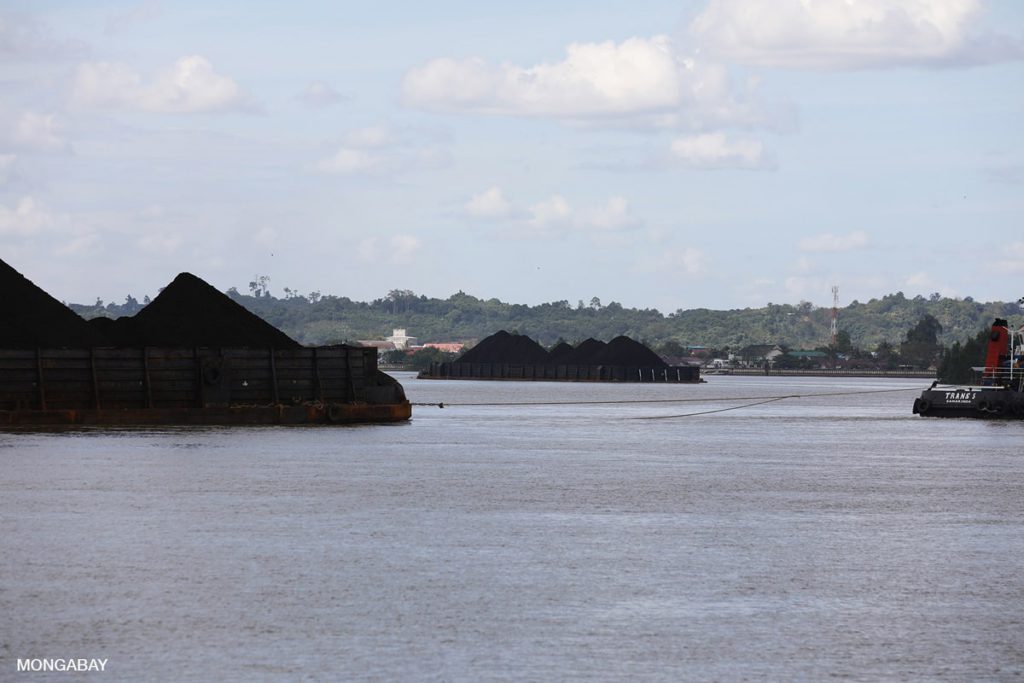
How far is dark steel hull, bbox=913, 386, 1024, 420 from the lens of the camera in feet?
294

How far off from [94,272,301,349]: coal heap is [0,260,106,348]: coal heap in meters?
3.27

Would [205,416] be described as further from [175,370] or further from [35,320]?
[35,320]

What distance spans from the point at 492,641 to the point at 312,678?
2.97 meters

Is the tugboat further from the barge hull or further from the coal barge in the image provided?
the barge hull

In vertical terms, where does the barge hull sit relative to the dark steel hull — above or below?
above

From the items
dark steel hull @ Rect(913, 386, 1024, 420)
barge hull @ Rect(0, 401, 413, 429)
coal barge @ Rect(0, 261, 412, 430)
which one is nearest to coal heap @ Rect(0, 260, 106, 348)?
coal barge @ Rect(0, 261, 412, 430)

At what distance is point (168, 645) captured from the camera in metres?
18.7

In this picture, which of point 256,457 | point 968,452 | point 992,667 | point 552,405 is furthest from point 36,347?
point 552,405

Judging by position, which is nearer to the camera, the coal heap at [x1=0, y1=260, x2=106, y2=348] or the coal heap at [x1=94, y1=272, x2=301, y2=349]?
the coal heap at [x1=0, y1=260, x2=106, y2=348]

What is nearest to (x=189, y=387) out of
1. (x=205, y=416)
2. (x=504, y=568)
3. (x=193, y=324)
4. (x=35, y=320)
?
(x=205, y=416)

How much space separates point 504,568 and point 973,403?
72626mm

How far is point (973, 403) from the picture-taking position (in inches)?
3642

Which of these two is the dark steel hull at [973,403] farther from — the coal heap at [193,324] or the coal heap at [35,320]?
Answer: the coal heap at [35,320]

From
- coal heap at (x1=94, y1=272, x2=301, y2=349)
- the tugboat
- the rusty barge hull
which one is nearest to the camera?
the rusty barge hull
